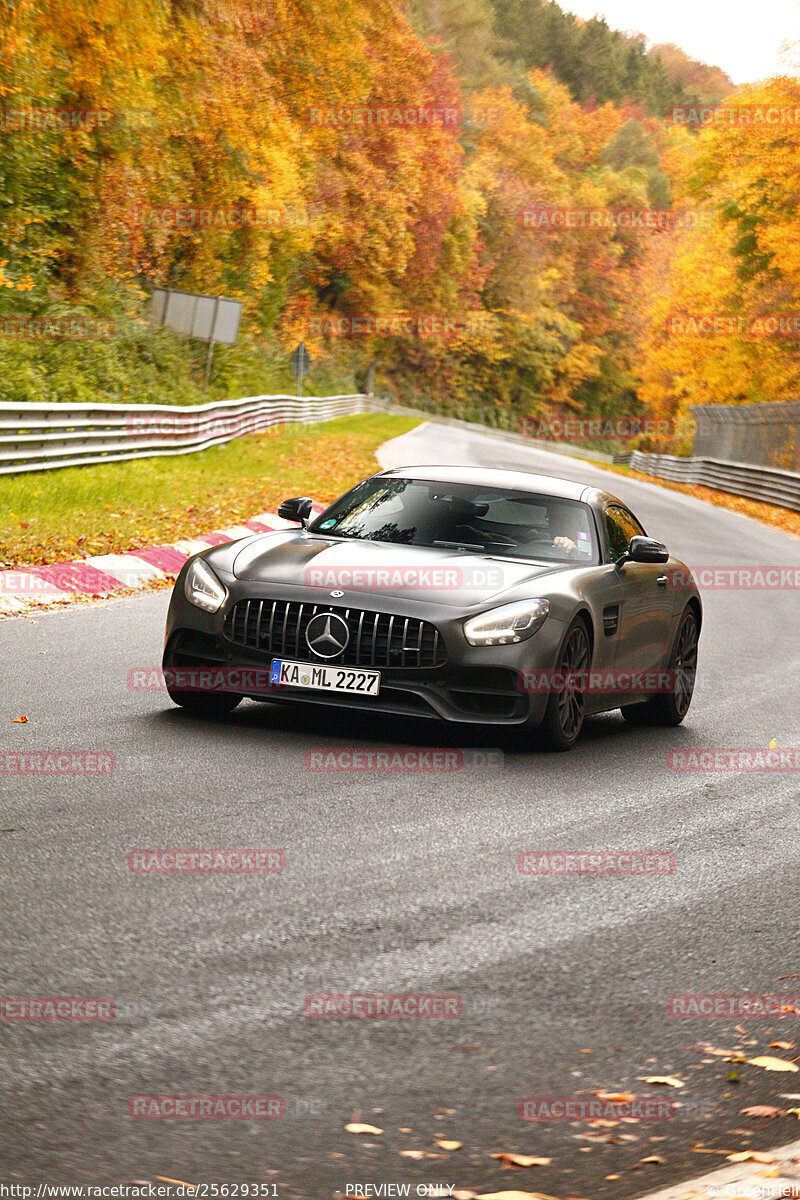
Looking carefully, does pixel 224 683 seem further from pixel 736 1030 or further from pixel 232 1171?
pixel 232 1171

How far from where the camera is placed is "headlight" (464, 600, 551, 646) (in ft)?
26.0

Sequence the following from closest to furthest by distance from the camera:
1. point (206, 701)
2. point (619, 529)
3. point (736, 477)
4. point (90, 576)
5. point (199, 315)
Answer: point (206, 701) < point (619, 529) < point (90, 576) < point (199, 315) < point (736, 477)

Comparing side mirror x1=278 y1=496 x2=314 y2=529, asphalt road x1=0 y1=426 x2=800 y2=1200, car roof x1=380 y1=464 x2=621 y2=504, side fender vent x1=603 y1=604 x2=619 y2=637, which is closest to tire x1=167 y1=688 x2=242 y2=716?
asphalt road x1=0 y1=426 x2=800 y2=1200

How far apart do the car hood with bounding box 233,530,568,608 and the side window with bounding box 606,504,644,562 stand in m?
0.77

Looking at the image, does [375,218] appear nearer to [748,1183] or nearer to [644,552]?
[644,552]

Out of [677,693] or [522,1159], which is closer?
[522,1159]

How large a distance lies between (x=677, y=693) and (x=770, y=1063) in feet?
19.3

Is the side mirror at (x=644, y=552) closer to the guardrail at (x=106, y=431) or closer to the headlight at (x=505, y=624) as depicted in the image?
the headlight at (x=505, y=624)

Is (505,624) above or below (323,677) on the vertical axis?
above

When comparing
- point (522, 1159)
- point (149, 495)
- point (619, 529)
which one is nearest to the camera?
point (522, 1159)

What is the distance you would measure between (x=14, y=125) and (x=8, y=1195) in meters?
28.1

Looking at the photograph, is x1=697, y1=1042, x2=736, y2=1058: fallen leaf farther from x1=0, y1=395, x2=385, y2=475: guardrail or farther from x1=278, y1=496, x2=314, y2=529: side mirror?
x1=0, y1=395, x2=385, y2=475: guardrail

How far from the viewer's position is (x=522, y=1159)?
346 cm

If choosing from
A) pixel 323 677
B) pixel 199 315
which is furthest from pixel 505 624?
pixel 199 315
